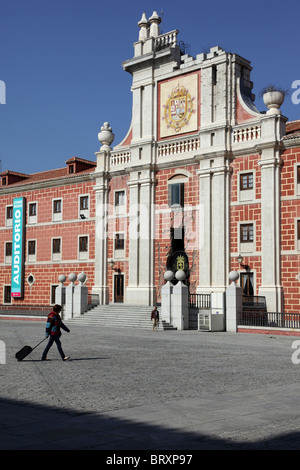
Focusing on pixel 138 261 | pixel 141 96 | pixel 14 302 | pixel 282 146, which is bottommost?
pixel 14 302

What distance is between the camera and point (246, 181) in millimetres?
31922

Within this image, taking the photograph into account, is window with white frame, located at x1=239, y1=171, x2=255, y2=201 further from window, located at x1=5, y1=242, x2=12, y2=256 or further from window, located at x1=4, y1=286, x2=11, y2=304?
window, located at x1=4, y1=286, x2=11, y2=304

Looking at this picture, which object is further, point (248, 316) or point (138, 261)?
point (138, 261)

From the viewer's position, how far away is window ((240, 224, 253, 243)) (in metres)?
31.5

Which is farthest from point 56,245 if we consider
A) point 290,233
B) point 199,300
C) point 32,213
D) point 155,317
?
point 290,233

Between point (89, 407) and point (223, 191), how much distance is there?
2436 cm

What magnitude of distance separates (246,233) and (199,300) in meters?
4.57

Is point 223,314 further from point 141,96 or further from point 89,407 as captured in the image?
point 89,407

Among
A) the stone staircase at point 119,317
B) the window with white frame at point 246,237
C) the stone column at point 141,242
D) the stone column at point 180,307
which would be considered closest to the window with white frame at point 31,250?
the stone staircase at point 119,317

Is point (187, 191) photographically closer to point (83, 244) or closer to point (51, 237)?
point (83, 244)

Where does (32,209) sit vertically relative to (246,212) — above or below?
above

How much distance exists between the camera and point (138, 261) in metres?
36.1
